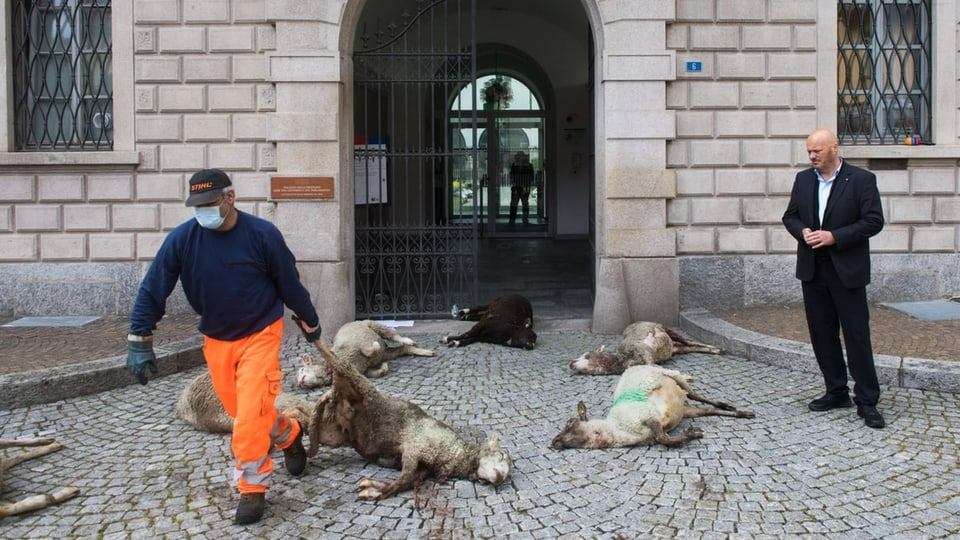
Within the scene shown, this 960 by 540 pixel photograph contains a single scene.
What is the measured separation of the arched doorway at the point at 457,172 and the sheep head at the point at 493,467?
195 inches

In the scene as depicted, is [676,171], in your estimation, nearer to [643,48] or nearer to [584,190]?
[643,48]

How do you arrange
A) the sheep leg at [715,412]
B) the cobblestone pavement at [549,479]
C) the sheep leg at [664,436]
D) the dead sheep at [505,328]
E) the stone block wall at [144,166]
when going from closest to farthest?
the cobblestone pavement at [549,479] < the sheep leg at [664,436] < the sheep leg at [715,412] < the dead sheep at [505,328] < the stone block wall at [144,166]

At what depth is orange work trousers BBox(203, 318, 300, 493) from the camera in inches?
157

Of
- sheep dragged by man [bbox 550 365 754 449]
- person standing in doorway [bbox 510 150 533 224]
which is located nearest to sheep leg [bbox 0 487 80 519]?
sheep dragged by man [bbox 550 365 754 449]

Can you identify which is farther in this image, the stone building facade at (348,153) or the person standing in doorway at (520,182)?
the person standing in doorway at (520,182)

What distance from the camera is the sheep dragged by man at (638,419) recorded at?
5020 millimetres

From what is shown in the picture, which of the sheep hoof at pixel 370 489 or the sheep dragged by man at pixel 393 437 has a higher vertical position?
the sheep dragged by man at pixel 393 437

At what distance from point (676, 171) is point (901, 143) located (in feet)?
9.55

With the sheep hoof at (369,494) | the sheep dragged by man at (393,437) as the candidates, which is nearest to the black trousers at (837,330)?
the sheep dragged by man at (393,437)

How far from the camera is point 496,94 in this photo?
801 inches

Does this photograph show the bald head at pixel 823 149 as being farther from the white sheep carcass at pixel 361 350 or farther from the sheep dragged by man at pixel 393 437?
the white sheep carcass at pixel 361 350

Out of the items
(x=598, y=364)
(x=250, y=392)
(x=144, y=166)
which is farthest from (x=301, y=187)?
(x=250, y=392)

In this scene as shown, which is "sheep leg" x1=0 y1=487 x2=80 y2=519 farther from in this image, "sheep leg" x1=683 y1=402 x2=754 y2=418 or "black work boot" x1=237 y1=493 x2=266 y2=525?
"sheep leg" x1=683 y1=402 x2=754 y2=418

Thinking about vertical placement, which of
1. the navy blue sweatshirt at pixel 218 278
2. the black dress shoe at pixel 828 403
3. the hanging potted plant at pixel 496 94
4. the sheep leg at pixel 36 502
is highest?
the hanging potted plant at pixel 496 94
